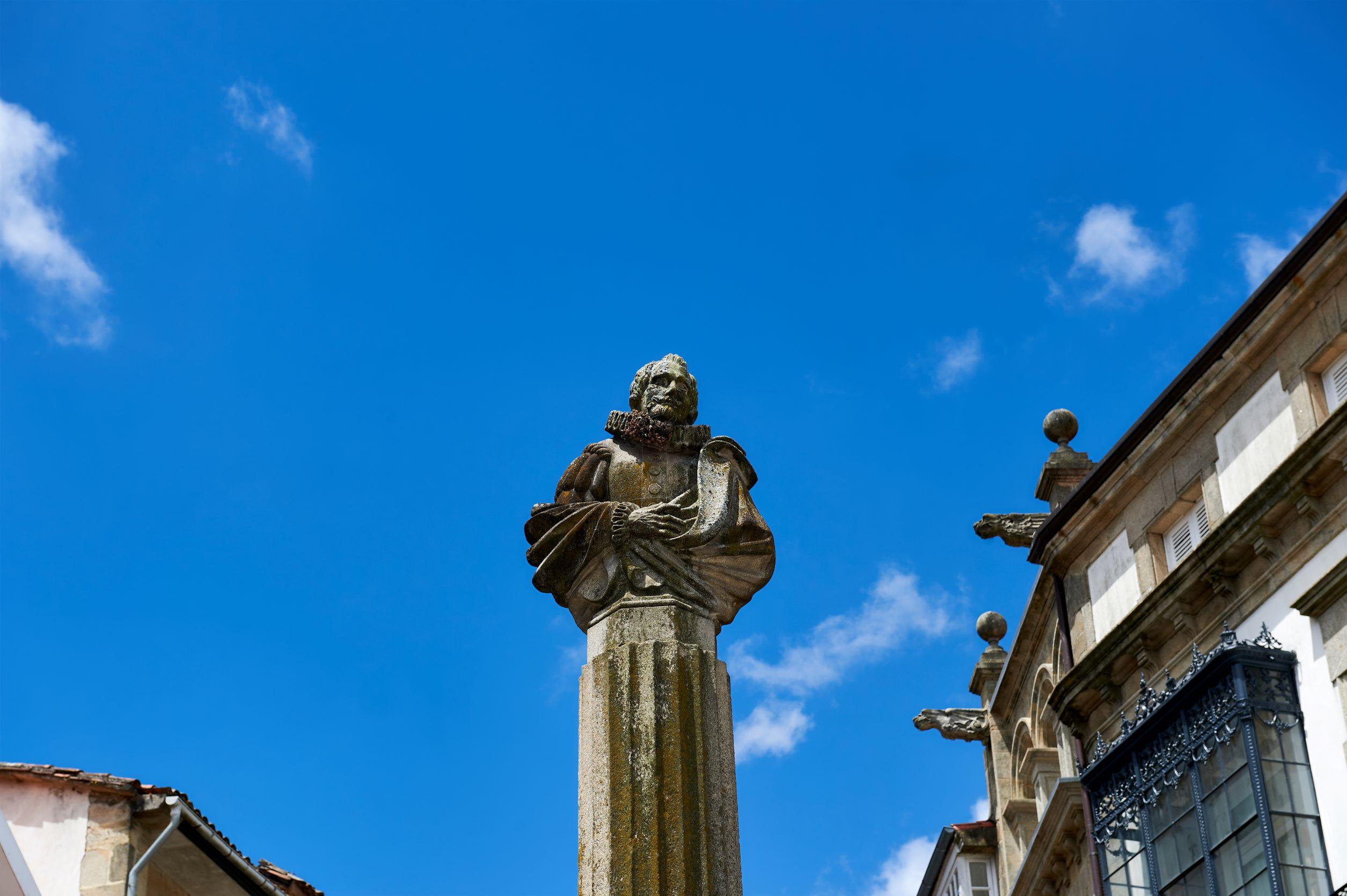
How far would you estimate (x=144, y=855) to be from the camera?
1827 cm

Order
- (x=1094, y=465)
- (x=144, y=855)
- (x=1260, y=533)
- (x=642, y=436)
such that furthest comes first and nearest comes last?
(x=1094, y=465)
(x=1260, y=533)
(x=144, y=855)
(x=642, y=436)

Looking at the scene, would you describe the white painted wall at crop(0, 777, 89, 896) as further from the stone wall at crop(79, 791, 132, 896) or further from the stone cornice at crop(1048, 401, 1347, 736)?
the stone cornice at crop(1048, 401, 1347, 736)

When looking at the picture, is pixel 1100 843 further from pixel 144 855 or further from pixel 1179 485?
pixel 144 855

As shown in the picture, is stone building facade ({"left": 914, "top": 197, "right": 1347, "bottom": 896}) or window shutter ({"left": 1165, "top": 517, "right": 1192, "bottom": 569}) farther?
window shutter ({"left": 1165, "top": 517, "right": 1192, "bottom": 569})

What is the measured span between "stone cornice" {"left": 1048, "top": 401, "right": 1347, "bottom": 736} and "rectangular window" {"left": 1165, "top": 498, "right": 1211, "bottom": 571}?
611mm

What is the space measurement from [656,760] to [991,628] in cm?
2266

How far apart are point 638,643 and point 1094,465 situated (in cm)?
1574

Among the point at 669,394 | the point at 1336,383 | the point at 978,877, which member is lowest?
the point at 669,394

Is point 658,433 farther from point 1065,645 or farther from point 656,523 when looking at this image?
point 1065,645

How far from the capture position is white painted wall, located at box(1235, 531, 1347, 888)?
718 inches

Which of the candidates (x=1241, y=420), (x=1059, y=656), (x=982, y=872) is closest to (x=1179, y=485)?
(x=1241, y=420)

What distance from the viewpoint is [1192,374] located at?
22672 mm

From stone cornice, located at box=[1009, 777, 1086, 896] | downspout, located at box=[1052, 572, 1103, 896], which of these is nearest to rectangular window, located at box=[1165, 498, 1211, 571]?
downspout, located at box=[1052, 572, 1103, 896]

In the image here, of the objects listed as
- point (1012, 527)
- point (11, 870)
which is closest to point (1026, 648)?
point (1012, 527)
